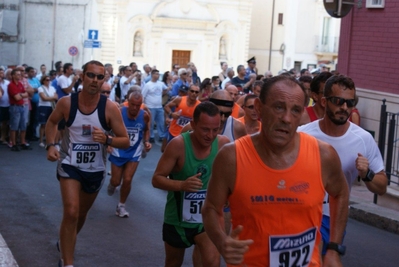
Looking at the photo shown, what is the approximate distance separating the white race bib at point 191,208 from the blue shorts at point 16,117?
41.2 ft

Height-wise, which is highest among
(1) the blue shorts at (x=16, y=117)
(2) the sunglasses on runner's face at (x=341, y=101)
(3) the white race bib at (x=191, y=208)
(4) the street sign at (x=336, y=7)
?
(4) the street sign at (x=336, y=7)

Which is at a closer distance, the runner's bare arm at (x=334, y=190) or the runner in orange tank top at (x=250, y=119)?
the runner's bare arm at (x=334, y=190)

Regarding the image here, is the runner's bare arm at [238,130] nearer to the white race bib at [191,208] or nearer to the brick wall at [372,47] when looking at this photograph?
the white race bib at [191,208]

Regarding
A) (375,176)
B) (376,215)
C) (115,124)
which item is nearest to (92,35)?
(376,215)

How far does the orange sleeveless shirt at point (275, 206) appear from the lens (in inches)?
151

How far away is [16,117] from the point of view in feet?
59.6

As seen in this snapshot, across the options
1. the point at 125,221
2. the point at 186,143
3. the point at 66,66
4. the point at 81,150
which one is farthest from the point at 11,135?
the point at 186,143

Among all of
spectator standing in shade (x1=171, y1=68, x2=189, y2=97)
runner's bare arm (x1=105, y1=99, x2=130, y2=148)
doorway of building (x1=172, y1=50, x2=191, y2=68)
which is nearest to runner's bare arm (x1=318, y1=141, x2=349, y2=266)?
runner's bare arm (x1=105, y1=99, x2=130, y2=148)

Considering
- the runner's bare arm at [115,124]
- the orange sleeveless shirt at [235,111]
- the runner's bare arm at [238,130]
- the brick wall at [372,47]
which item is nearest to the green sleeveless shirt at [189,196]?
the runner's bare arm at [115,124]

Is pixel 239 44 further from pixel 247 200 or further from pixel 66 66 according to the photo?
pixel 247 200

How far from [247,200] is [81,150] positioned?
3878 mm

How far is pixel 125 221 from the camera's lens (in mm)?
10352

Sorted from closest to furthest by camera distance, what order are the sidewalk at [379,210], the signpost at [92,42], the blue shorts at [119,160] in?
1. the sidewalk at [379,210]
2. the blue shorts at [119,160]
3. the signpost at [92,42]

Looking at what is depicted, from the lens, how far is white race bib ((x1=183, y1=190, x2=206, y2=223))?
6.31 meters
